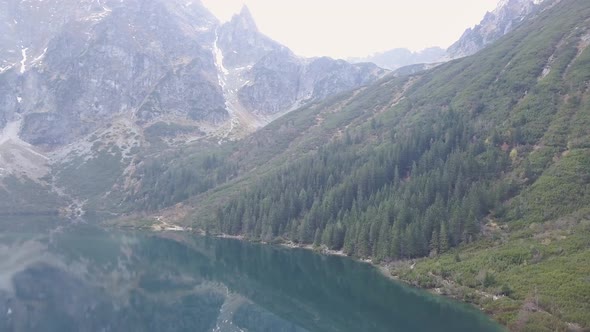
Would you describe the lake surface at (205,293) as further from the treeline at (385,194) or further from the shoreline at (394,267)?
the treeline at (385,194)

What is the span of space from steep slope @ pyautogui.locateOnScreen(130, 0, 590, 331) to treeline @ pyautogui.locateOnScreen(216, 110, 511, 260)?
394mm

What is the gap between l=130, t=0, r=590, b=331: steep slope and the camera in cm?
6700

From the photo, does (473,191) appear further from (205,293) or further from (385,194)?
(205,293)

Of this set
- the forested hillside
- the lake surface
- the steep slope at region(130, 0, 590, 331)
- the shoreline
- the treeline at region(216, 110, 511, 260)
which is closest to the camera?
the lake surface

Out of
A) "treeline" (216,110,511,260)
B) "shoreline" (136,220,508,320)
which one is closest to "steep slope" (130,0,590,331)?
"treeline" (216,110,511,260)

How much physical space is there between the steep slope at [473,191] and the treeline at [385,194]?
394 millimetres

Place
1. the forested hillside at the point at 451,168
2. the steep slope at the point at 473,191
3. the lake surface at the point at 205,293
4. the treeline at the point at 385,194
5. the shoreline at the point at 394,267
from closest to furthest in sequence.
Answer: the lake surface at the point at 205,293 < the shoreline at the point at 394,267 < the steep slope at the point at 473,191 < the forested hillside at the point at 451,168 < the treeline at the point at 385,194

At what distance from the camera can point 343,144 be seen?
561 feet

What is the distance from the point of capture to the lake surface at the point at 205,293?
58062 millimetres

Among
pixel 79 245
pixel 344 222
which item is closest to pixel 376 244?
pixel 344 222

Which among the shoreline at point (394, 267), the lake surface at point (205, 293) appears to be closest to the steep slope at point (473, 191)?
the shoreline at point (394, 267)

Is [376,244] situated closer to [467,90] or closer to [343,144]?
[343,144]

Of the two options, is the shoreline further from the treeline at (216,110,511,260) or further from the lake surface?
the treeline at (216,110,511,260)

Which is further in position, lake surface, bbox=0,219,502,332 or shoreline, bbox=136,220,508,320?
shoreline, bbox=136,220,508,320
